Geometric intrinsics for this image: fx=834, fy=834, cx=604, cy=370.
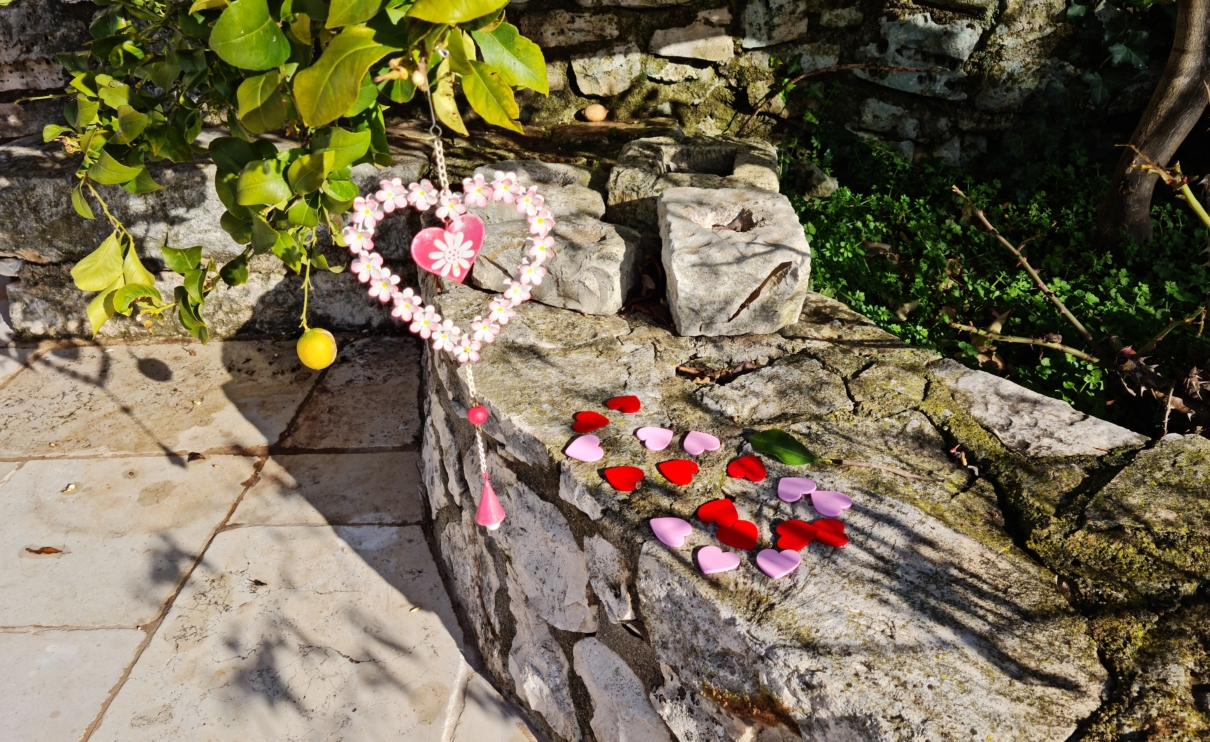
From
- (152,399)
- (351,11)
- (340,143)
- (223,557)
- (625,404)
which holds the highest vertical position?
(351,11)

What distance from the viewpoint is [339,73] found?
1.22 meters

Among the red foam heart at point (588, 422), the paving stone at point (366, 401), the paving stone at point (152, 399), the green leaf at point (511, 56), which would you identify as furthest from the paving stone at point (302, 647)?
the green leaf at point (511, 56)

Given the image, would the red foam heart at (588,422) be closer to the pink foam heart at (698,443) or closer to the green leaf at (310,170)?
the pink foam heart at (698,443)

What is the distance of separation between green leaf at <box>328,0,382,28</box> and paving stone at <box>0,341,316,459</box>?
1979mm

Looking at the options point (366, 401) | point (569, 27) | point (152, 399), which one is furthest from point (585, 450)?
point (569, 27)

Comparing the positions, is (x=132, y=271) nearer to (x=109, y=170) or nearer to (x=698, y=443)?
(x=109, y=170)

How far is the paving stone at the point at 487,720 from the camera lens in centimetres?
192

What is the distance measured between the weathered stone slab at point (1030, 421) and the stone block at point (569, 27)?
2.07 metres

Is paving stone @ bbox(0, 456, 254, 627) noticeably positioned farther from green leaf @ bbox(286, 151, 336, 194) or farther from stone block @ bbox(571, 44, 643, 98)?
stone block @ bbox(571, 44, 643, 98)

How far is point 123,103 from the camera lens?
1811 mm

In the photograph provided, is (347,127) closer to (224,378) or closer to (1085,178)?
(224,378)

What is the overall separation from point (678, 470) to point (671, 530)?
0.19 metres

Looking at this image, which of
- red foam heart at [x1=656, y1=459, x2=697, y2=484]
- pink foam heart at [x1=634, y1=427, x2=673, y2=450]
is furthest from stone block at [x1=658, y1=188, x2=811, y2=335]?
red foam heart at [x1=656, y1=459, x2=697, y2=484]

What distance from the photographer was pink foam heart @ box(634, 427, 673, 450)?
176 centimetres
